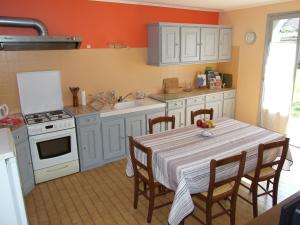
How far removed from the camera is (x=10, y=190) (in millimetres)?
1572

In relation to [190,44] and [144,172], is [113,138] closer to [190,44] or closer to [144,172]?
[144,172]

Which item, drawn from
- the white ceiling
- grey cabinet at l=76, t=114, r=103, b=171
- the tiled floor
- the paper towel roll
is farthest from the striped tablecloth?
the white ceiling

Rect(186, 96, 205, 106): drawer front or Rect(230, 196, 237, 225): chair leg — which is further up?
Rect(186, 96, 205, 106): drawer front

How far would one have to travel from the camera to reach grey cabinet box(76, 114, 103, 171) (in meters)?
3.54

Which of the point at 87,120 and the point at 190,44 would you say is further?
the point at 190,44

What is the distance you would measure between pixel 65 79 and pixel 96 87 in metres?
0.52

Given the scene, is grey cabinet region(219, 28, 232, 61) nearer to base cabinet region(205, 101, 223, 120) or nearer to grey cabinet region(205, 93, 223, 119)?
grey cabinet region(205, 93, 223, 119)

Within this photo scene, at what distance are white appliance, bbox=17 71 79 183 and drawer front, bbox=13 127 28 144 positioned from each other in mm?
62

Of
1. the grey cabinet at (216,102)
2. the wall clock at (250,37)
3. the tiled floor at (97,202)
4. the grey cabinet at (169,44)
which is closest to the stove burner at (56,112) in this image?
the tiled floor at (97,202)

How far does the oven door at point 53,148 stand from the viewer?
3.23 metres

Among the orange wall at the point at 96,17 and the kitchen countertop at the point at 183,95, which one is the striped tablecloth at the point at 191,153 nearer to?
the kitchen countertop at the point at 183,95

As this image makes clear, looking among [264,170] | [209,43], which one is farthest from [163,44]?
[264,170]

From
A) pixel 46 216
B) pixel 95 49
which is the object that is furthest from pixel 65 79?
pixel 46 216

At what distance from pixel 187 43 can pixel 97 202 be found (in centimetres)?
311
